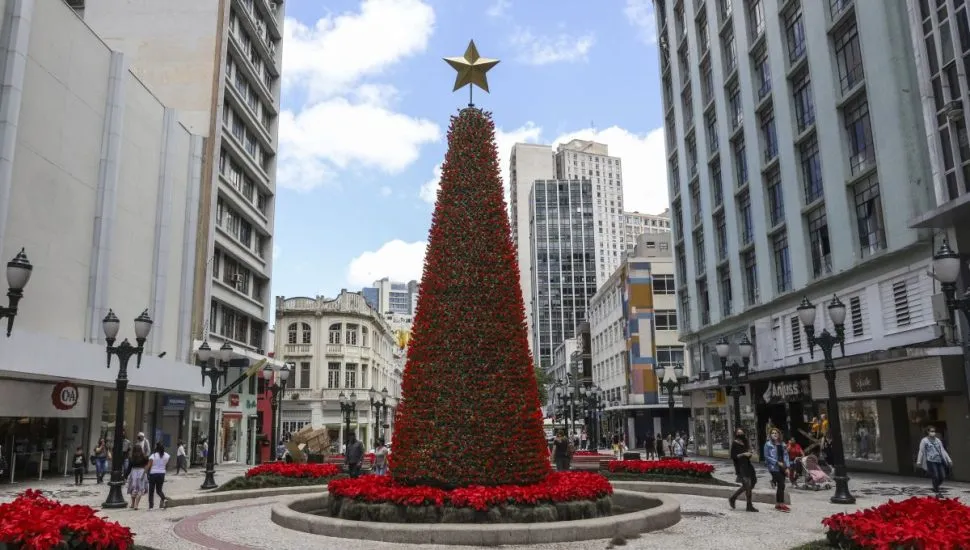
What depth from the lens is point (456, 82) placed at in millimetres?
15172

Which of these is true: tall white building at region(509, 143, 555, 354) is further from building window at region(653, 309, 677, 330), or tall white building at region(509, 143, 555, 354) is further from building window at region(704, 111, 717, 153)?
building window at region(704, 111, 717, 153)

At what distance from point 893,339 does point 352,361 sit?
48575mm

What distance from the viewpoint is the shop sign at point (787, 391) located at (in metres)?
30.7

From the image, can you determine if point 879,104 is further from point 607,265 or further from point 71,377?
point 607,265

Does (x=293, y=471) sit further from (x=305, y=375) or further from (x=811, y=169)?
(x=305, y=375)

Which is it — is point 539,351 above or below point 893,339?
above

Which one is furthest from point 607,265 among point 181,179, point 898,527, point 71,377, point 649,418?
point 898,527

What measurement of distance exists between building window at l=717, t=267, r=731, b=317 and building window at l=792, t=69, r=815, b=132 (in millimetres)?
10718

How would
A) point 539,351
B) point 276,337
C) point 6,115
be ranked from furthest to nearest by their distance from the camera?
point 539,351 < point 276,337 < point 6,115

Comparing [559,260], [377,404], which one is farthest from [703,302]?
Result: [559,260]

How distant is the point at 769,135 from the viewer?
34.9 metres

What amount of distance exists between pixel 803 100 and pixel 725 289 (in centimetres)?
1267

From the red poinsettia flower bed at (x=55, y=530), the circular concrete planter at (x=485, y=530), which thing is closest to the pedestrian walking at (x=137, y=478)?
the circular concrete planter at (x=485, y=530)

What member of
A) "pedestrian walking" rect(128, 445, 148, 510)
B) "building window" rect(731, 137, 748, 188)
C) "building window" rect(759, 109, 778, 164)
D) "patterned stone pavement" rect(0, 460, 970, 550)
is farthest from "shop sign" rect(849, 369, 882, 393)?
"pedestrian walking" rect(128, 445, 148, 510)
